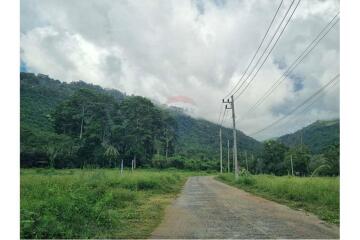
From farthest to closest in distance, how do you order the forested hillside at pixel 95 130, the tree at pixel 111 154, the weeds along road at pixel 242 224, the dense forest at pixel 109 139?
the tree at pixel 111 154, the forested hillside at pixel 95 130, the dense forest at pixel 109 139, the weeds along road at pixel 242 224

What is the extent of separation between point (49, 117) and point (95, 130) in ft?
35.6

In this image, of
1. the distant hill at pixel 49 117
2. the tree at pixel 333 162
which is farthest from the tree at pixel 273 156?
the tree at pixel 333 162

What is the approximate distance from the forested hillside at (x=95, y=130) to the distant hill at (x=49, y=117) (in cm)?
24

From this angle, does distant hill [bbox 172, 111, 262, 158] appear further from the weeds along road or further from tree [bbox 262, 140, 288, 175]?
the weeds along road

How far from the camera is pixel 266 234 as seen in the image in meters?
7.71

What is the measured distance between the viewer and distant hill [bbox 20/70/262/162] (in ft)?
217

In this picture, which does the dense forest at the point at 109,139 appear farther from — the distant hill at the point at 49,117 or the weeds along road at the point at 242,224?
the weeds along road at the point at 242,224

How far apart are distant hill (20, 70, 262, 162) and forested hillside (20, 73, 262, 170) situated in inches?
9.4

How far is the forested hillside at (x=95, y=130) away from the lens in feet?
178

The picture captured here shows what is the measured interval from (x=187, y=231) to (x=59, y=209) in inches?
122

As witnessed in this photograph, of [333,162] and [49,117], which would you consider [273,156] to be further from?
[49,117]

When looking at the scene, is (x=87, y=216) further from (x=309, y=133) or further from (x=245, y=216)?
(x=309, y=133)
